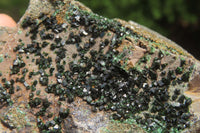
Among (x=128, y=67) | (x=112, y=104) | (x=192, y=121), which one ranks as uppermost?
(x=128, y=67)

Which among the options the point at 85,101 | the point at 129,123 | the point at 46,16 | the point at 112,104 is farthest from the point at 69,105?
the point at 46,16

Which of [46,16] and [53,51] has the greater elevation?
[46,16]

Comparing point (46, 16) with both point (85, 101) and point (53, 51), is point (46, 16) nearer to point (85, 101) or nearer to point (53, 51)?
point (53, 51)

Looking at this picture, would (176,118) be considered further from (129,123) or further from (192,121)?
(129,123)

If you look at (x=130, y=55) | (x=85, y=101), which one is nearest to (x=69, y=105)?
(x=85, y=101)

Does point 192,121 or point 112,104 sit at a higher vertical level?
point 192,121

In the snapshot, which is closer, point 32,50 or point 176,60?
point 176,60

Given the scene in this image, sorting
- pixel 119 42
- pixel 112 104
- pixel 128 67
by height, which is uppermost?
pixel 119 42
